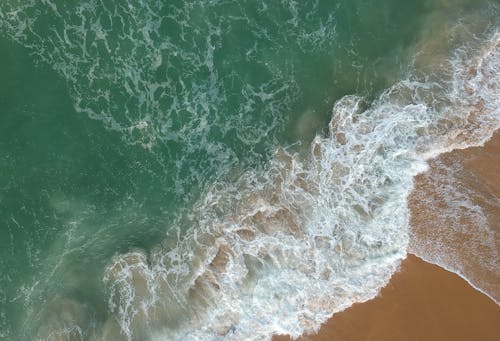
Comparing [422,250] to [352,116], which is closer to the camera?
[422,250]

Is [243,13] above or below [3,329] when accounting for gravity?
above

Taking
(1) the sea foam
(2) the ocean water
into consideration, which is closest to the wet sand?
(1) the sea foam

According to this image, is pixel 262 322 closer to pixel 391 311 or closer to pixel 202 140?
pixel 391 311

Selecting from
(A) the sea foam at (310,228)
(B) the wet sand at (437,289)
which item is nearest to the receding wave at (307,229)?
(A) the sea foam at (310,228)

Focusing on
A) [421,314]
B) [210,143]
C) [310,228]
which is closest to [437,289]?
[421,314]

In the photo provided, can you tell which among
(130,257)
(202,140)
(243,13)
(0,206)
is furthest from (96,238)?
(243,13)

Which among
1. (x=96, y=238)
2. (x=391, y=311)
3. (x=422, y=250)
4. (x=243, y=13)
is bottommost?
(x=391, y=311)
